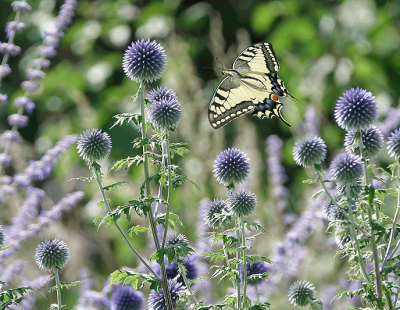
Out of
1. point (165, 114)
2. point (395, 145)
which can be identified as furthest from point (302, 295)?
point (165, 114)

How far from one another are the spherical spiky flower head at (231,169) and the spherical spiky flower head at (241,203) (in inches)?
4.8

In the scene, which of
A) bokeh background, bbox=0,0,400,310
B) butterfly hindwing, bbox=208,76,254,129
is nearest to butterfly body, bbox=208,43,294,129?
butterfly hindwing, bbox=208,76,254,129

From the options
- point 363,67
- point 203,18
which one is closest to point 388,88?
point 363,67

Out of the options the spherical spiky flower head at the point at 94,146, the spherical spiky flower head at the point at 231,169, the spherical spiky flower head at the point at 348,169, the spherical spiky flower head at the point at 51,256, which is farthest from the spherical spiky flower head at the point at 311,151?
the spherical spiky flower head at the point at 51,256

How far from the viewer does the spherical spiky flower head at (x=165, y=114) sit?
1.64 metres

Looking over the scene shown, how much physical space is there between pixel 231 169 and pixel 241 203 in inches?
7.8

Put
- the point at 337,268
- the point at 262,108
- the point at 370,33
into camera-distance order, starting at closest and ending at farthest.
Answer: the point at 262,108
the point at 337,268
the point at 370,33

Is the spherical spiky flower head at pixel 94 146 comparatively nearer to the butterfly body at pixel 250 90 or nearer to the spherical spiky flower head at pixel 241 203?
the spherical spiky flower head at pixel 241 203

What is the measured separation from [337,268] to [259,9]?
2.97 m

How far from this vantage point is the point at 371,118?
61.6 inches

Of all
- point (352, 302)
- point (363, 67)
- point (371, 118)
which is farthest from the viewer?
point (363, 67)

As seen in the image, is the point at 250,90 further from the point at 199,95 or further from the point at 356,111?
the point at 199,95

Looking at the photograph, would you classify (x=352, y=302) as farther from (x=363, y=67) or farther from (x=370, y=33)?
(x=370, y=33)

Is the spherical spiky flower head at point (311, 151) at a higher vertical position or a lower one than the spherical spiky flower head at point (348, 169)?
higher
